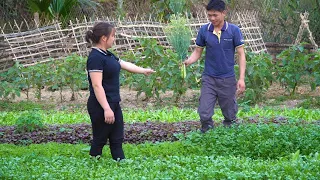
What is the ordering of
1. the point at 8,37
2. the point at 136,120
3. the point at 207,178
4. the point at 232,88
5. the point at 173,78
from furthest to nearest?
1. the point at 8,37
2. the point at 173,78
3. the point at 136,120
4. the point at 232,88
5. the point at 207,178

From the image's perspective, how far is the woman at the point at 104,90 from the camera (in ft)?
20.2

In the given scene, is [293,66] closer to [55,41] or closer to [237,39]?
[237,39]

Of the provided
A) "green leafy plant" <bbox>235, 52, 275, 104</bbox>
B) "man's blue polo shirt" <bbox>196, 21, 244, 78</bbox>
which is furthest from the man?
"green leafy plant" <bbox>235, 52, 275, 104</bbox>

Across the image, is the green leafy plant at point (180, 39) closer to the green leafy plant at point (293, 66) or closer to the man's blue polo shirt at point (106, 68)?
the man's blue polo shirt at point (106, 68)

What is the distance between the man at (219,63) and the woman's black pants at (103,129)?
1578mm

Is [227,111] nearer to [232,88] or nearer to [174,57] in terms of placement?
[232,88]

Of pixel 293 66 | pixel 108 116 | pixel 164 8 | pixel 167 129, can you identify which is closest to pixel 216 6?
pixel 167 129

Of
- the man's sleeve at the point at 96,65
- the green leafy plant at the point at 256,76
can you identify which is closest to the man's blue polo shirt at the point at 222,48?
the man's sleeve at the point at 96,65

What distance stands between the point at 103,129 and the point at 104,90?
0.36m

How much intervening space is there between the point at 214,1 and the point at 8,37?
34.9 ft

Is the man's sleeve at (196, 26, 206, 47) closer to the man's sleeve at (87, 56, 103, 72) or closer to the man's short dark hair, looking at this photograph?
the man's short dark hair

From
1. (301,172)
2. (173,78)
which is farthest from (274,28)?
(301,172)

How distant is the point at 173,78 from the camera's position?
Result: 468 inches

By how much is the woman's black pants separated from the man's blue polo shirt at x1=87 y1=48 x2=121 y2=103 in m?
0.09
